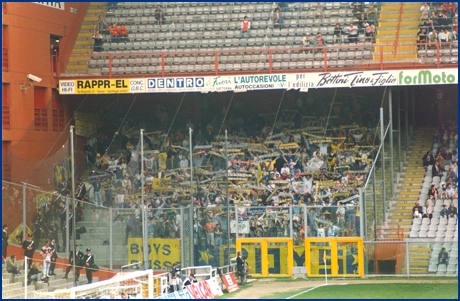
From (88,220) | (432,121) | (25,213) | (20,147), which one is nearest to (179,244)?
(88,220)

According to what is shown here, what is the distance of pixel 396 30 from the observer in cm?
3694

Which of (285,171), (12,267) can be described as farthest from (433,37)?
(12,267)

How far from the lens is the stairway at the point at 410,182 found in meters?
33.9

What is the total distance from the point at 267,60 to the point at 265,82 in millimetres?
1219

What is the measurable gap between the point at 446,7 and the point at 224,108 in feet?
30.9

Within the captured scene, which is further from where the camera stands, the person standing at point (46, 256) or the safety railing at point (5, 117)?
the safety railing at point (5, 117)

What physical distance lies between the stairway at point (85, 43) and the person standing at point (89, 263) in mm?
10262

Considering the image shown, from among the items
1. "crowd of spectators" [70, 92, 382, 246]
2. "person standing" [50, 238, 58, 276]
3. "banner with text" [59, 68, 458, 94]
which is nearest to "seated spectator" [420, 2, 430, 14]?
"banner with text" [59, 68, 458, 94]

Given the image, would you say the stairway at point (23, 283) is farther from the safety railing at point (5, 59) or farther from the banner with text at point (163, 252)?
the safety railing at point (5, 59)

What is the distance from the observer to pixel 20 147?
33.7 meters

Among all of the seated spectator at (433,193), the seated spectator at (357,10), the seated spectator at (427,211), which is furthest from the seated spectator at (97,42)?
the seated spectator at (427,211)

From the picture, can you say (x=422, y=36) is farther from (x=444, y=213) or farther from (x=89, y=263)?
(x=89, y=263)

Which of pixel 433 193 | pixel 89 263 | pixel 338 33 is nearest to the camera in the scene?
pixel 89 263

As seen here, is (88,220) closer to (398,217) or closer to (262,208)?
(262,208)
